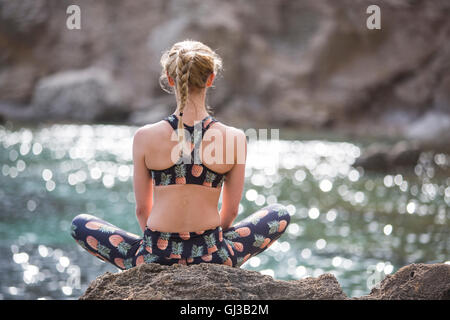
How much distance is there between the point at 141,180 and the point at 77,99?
20.5 metres

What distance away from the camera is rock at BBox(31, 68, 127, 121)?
22.7m

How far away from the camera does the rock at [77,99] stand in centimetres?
2267

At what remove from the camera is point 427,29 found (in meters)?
23.8

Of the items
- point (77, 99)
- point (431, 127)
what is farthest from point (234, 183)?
point (77, 99)

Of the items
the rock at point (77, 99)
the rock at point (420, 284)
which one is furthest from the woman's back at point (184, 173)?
the rock at point (77, 99)

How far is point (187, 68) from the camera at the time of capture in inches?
108

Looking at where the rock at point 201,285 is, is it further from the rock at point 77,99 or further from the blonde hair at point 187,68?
the rock at point 77,99

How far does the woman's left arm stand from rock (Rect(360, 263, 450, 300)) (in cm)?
110

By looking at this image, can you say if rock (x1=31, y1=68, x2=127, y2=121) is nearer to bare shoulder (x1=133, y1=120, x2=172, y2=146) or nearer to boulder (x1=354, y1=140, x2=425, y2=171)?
boulder (x1=354, y1=140, x2=425, y2=171)

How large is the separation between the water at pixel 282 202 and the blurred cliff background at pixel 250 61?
8570 mm

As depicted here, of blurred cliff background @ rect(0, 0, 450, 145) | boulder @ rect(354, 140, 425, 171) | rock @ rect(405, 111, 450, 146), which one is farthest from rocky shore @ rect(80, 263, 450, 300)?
blurred cliff background @ rect(0, 0, 450, 145)

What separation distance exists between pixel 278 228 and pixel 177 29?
22307 millimetres

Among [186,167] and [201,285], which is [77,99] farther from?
[201,285]
